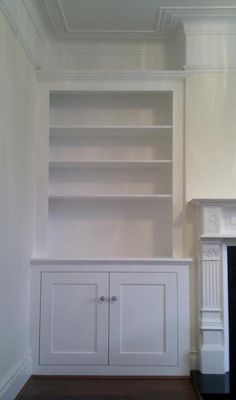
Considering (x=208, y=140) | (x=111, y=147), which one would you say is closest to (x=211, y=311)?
(x=208, y=140)

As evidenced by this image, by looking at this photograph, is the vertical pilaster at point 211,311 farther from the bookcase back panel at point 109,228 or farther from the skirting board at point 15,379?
the skirting board at point 15,379

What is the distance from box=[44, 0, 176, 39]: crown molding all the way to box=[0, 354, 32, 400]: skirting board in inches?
104

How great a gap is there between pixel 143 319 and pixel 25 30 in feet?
7.68

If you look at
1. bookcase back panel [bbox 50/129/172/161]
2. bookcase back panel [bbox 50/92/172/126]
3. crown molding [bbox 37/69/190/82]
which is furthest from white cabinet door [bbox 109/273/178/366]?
crown molding [bbox 37/69/190/82]

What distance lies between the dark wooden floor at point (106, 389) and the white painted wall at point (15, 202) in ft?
0.50

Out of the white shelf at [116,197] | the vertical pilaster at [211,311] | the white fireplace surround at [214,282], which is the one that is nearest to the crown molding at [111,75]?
the white shelf at [116,197]

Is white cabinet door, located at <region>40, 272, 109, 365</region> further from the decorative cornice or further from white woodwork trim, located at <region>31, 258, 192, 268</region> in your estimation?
the decorative cornice

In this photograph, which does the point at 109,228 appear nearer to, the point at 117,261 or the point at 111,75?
the point at 117,261

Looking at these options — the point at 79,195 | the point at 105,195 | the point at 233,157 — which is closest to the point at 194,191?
the point at 233,157

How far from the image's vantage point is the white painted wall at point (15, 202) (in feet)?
7.41

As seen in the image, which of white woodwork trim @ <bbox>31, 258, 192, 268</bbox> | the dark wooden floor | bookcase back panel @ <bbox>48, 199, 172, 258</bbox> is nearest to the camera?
the dark wooden floor

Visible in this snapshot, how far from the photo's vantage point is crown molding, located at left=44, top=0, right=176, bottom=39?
9.61 ft

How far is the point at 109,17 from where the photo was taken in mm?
2953

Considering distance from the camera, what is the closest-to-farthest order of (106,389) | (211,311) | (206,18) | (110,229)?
(106,389) < (211,311) < (206,18) < (110,229)
